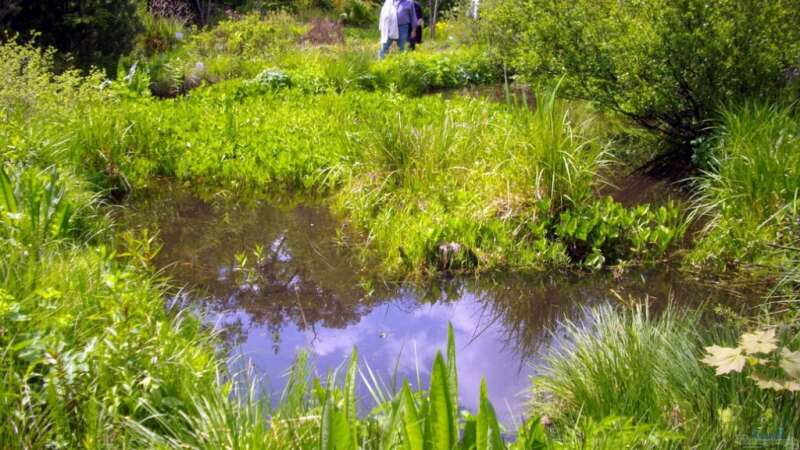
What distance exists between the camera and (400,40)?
1377 cm

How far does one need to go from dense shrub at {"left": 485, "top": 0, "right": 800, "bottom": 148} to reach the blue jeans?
610cm

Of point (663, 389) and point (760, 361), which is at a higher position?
point (760, 361)

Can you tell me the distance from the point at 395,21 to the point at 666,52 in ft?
24.9

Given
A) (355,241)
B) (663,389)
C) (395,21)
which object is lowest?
(355,241)

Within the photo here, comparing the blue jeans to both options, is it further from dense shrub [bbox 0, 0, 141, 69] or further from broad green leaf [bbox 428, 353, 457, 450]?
broad green leaf [bbox 428, 353, 457, 450]

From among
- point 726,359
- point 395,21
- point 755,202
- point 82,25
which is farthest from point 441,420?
point 395,21

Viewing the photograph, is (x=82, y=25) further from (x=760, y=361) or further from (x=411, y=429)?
(x=760, y=361)

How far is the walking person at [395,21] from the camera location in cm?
1282

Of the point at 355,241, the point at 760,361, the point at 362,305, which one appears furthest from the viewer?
the point at 355,241

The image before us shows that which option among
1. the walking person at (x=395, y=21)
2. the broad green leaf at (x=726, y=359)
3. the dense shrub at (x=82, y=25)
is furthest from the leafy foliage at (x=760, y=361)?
the walking person at (x=395, y=21)

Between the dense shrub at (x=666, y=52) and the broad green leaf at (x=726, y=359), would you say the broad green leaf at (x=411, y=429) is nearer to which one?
the broad green leaf at (x=726, y=359)

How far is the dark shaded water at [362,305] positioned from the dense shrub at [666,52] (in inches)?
81.9

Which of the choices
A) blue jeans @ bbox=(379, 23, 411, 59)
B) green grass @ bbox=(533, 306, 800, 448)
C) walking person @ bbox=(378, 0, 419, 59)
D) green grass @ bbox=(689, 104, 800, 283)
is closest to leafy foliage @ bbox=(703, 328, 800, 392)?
green grass @ bbox=(533, 306, 800, 448)

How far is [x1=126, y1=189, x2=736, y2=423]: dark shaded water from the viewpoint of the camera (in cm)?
393
